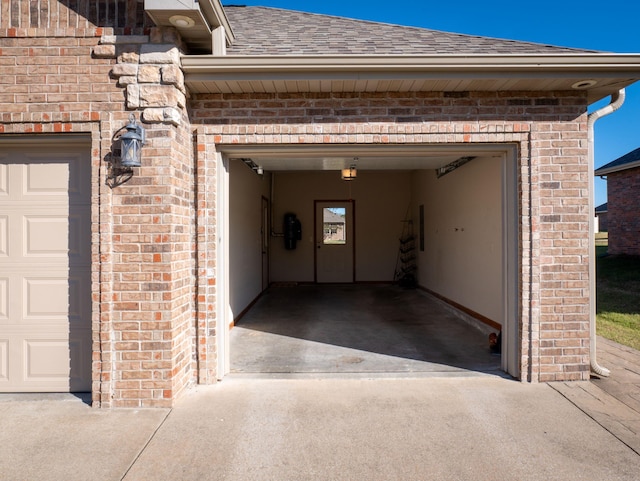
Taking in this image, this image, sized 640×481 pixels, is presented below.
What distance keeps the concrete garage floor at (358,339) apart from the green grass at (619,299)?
5.28 feet

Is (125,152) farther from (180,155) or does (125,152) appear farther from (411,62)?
(411,62)

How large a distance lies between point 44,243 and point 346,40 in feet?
11.0

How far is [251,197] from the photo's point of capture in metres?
7.45

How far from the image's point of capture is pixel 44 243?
3219 mm

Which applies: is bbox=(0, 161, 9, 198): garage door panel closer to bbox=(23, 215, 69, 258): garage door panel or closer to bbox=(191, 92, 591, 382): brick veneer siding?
bbox=(23, 215, 69, 258): garage door panel

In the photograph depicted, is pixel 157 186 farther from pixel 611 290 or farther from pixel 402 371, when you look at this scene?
pixel 611 290

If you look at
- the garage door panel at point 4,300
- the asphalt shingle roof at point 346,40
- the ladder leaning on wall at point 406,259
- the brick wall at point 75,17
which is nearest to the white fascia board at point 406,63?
the asphalt shingle roof at point 346,40

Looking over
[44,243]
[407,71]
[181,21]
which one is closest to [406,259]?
[407,71]

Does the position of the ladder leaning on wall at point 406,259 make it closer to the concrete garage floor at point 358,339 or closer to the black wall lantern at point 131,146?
Result: the concrete garage floor at point 358,339

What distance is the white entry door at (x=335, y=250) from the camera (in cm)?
1055

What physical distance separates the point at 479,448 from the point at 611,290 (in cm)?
728

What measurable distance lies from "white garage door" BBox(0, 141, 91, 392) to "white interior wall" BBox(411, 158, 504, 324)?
3.93m

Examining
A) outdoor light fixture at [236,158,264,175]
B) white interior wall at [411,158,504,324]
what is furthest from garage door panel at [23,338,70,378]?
white interior wall at [411,158,504,324]

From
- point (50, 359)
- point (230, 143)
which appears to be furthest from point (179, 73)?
point (50, 359)
